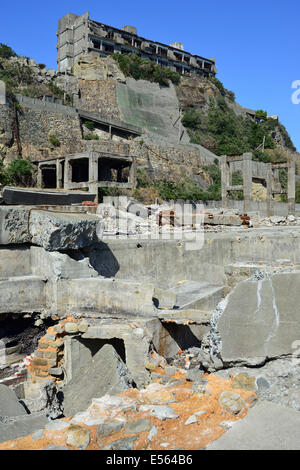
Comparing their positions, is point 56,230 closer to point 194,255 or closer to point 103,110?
point 194,255

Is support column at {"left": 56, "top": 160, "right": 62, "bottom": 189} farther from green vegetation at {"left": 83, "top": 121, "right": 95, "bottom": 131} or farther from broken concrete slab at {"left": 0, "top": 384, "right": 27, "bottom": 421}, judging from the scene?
broken concrete slab at {"left": 0, "top": 384, "right": 27, "bottom": 421}

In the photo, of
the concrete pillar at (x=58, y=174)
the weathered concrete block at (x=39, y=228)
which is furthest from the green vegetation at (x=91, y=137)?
the weathered concrete block at (x=39, y=228)

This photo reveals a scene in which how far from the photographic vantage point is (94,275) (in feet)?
24.7

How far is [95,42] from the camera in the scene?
42.4m

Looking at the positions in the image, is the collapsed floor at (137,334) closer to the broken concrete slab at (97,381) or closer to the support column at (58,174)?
the broken concrete slab at (97,381)

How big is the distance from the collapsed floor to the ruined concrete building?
36.3 metres

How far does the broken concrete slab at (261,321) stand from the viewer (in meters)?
3.61

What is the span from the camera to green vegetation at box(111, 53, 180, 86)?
4116 centimetres

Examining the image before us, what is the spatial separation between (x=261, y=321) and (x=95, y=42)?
45.0 meters

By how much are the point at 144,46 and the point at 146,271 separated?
1730 inches

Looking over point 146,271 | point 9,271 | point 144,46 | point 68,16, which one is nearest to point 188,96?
point 144,46

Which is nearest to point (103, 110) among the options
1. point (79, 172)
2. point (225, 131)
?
point (79, 172)

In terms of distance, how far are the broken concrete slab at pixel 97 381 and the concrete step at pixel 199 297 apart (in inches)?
100

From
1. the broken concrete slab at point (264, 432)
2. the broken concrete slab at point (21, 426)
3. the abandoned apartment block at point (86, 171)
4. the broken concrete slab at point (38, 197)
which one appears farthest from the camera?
the abandoned apartment block at point (86, 171)
